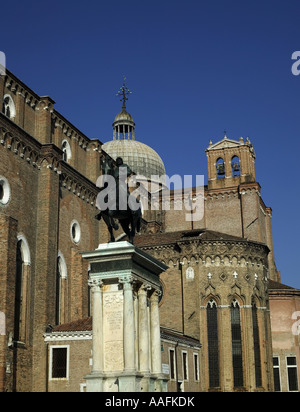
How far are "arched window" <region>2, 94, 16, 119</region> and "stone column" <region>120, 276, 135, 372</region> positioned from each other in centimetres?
1652

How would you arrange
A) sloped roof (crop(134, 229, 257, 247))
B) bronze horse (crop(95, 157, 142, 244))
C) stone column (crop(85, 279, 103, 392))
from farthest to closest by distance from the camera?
sloped roof (crop(134, 229, 257, 247)) → bronze horse (crop(95, 157, 142, 244)) → stone column (crop(85, 279, 103, 392))

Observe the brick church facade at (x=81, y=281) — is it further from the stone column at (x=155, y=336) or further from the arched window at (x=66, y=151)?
the stone column at (x=155, y=336)

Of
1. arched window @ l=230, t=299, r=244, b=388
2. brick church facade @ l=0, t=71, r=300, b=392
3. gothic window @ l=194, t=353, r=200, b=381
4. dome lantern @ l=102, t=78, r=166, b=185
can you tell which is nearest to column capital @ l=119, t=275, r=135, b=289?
brick church facade @ l=0, t=71, r=300, b=392

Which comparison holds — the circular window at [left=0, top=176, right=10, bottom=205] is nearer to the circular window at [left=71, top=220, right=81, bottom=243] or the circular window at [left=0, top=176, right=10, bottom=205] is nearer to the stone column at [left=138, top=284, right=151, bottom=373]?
the circular window at [left=71, top=220, right=81, bottom=243]

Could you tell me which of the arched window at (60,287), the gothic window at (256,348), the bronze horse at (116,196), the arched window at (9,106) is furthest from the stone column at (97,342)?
the gothic window at (256,348)

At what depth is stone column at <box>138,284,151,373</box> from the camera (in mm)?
14297

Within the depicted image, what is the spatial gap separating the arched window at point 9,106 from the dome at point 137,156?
23923 millimetres

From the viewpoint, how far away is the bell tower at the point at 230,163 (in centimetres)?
4369

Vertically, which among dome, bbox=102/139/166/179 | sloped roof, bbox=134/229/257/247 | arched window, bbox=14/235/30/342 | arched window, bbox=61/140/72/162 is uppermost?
dome, bbox=102/139/166/179

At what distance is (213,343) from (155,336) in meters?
18.2

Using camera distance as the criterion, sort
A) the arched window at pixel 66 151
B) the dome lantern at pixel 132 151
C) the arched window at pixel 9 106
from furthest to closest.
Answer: the dome lantern at pixel 132 151, the arched window at pixel 66 151, the arched window at pixel 9 106

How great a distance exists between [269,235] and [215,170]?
718 centimetres

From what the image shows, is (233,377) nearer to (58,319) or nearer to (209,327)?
(209,327)

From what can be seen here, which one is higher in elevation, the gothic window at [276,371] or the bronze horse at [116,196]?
the bronze horse at [116,196]
